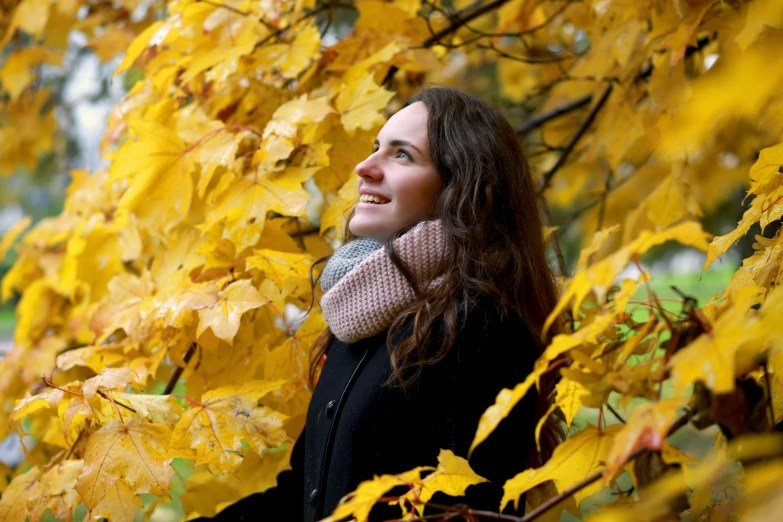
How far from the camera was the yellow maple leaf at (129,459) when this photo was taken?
1.21 metres

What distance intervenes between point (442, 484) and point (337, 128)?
100 centimetres

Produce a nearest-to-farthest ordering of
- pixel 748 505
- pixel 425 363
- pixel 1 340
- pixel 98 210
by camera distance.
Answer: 1. pixel 748 505
2. pixel 425 363
3. pixel 98 210
4. pixel 1 340

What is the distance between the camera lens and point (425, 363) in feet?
3.83

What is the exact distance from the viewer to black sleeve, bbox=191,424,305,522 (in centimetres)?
152

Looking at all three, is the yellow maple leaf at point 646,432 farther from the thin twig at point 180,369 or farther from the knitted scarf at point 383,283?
the thin twig at point 180,369

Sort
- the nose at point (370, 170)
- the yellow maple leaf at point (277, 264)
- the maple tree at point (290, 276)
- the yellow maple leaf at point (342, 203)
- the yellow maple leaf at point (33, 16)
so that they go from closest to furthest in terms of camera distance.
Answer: the maple tree at point (290, 276), the nose at point (370, 170), the yellow maple leaf at point (277, 264), the yellow maple leaf at point (342, 203), the yellow maple leaf at point (33, 16)

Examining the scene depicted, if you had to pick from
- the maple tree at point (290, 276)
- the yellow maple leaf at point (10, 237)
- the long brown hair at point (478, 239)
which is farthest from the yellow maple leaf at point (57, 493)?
the yellow maple leaf at point (10, 237)

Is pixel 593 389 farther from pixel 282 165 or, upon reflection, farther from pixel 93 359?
pixel 93 359

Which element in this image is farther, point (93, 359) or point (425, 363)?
point (93, 359)

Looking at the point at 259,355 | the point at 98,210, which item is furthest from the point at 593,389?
the point at 98,210

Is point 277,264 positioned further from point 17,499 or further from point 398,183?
point 17,499

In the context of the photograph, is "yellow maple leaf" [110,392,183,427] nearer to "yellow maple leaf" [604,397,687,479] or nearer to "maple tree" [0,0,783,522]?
"maple tree" [0,0,783,522]

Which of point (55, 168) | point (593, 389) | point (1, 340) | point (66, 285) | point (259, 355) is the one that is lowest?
point (1, 340)

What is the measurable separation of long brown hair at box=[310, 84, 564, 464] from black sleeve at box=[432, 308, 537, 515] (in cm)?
3
